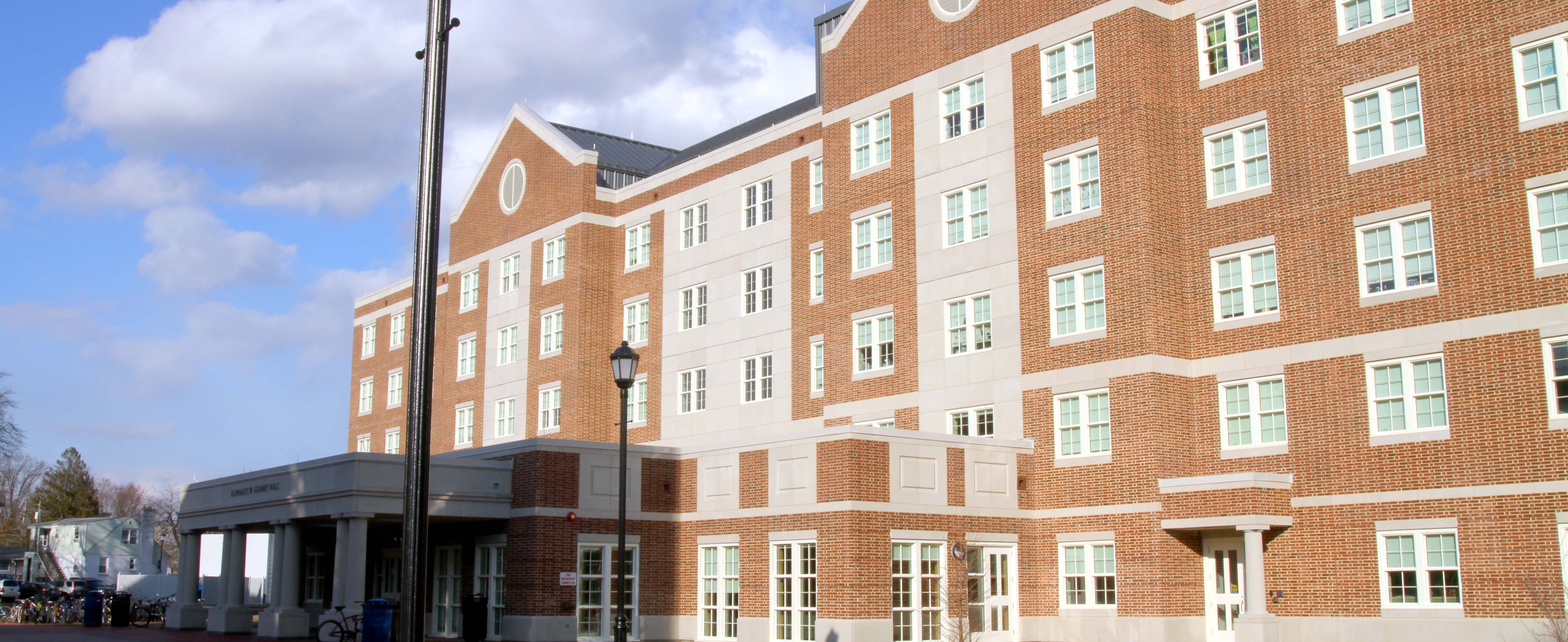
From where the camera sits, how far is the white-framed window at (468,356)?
5350cm

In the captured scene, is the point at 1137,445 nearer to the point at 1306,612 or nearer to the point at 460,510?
the point at 1306,612

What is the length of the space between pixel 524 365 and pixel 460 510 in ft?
57.9

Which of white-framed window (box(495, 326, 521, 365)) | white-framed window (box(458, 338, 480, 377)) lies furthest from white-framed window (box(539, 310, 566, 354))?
white-framed window (box(458, 338, 480, 377))

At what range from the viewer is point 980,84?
34500mm

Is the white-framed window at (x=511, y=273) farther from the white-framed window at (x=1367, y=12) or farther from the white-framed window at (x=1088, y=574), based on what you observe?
the white-framed window at (x=1367, y=12)

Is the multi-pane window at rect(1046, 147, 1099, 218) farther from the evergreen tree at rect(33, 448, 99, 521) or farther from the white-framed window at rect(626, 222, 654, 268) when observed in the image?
the evergreen tree at rect(33, 448, 99, 521)

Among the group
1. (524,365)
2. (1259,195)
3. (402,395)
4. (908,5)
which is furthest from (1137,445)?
(402,395)

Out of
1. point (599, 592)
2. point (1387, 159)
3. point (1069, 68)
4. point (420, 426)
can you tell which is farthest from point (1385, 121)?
point (420, 426)

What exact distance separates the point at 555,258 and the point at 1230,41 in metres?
26.1

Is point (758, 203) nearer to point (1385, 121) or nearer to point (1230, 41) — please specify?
point (1230, 41)

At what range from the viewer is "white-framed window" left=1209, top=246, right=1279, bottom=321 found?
1150 inches

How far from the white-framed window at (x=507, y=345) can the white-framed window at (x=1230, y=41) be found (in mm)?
28298

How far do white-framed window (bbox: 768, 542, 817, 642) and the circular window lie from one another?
24.6m

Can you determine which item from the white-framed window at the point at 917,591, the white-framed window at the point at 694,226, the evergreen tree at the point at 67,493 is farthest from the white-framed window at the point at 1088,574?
the evergreen tree at the point at 67,493
